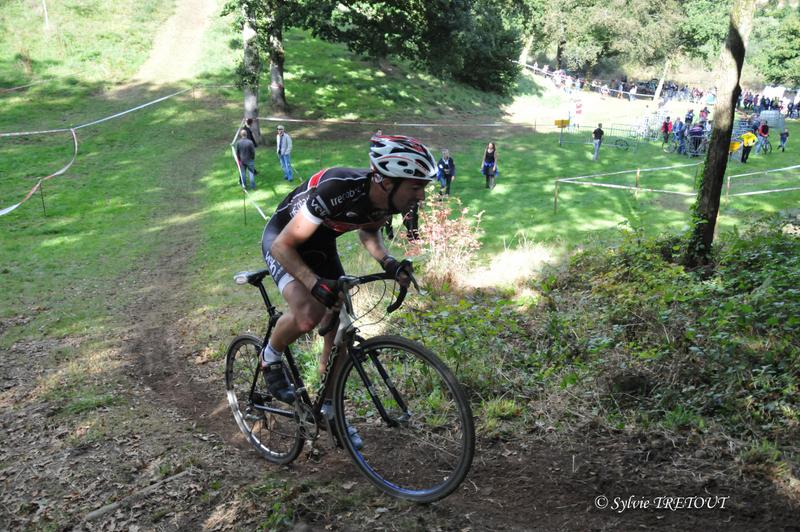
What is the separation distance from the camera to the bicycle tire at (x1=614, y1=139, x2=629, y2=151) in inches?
1233

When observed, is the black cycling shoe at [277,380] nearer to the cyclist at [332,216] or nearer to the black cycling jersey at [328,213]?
the cyclist at [332,216]

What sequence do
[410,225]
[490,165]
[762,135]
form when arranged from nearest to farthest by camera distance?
[410,225] < [490,165] < [762,135]

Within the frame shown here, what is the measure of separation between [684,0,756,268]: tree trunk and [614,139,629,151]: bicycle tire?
76.7 feet

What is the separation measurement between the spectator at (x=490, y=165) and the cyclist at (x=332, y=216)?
1749 centimetres

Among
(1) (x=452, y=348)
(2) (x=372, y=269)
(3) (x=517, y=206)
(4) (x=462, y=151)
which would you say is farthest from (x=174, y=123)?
(1) (x=452, y=348)

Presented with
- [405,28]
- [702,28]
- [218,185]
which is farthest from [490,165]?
[702,28]

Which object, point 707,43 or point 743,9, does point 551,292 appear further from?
point 707,43

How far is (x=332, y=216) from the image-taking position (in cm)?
403

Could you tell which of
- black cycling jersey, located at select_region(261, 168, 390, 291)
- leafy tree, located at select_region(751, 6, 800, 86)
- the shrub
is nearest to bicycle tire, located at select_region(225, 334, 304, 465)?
black cycling jersey, located at select_region(261, 168, 390, 291)

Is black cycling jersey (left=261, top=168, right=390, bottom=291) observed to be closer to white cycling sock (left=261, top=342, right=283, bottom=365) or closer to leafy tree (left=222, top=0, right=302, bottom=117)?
white cycling sock (left=261, top=342, right=283, bottom=365)

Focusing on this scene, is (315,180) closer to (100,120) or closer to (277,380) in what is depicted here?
(277,380)

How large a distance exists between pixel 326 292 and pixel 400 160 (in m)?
1.00

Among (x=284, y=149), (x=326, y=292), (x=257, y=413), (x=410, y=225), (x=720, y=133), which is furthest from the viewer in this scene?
(x=284, y=149)

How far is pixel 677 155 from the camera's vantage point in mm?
29703
